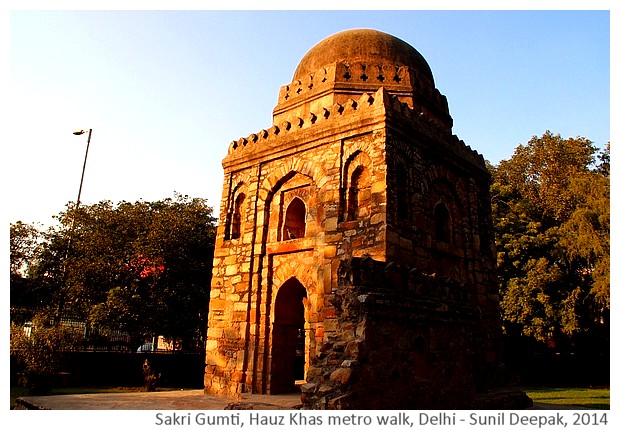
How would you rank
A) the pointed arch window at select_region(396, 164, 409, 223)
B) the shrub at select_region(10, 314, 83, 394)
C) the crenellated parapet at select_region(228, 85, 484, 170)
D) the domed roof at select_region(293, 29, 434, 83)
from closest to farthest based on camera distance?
the pointed arch window at select_region(396, 164, 409, 223), the crenellated parapet at select_region(228, 85, 484, 170), the domed roof at select_region(293, 29, 434, 83), the shrub at select_region(10, 314, 83, 394)

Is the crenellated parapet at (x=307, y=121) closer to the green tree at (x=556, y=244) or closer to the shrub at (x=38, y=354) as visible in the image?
the shrub at (x=38, y=354)

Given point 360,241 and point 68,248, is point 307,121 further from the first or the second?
point 68,248

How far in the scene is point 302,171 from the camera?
34.9ft

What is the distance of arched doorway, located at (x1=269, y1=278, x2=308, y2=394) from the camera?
10055 millimetres

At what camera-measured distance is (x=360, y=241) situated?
902 centimetres

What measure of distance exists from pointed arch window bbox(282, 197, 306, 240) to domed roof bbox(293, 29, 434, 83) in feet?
11.1

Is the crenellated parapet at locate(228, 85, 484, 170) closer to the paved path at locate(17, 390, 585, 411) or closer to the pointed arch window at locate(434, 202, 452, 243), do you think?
the pointed arch window at locate(434, 202, 452, 243)

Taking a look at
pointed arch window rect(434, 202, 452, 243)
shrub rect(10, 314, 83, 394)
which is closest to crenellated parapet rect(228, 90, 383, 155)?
pointed arch window rect(434, 202, 452, 243)

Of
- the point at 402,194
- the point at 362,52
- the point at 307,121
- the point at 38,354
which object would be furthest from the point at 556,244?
the point at 38,354

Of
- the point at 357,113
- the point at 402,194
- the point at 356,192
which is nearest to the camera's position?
the point at 402,194

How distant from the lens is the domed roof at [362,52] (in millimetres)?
11875

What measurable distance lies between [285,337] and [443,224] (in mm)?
4157

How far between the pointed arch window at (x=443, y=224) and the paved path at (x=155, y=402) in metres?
4.50
